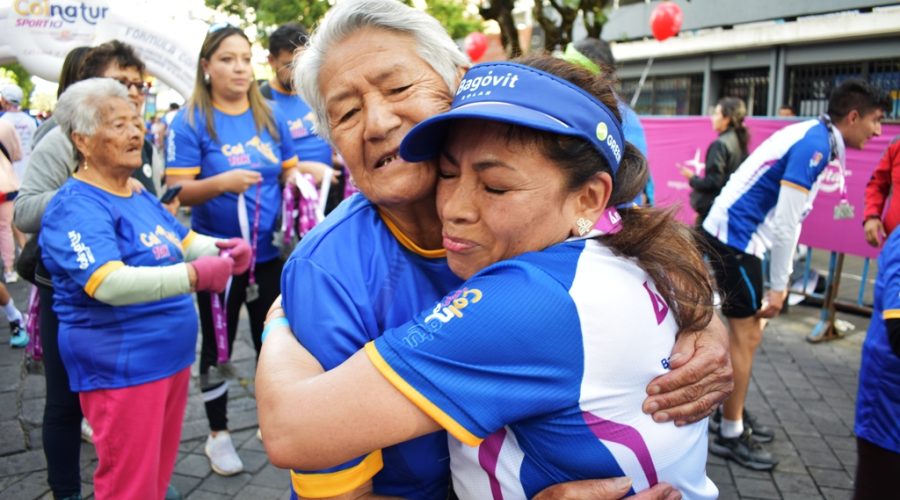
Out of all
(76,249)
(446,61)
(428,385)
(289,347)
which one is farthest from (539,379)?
(76,249)

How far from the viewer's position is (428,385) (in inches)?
46.1

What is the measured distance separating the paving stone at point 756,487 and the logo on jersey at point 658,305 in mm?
3179

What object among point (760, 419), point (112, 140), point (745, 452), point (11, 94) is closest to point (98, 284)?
point (112, 140)

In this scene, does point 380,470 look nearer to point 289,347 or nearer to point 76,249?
point 289,347

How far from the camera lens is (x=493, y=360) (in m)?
1.17

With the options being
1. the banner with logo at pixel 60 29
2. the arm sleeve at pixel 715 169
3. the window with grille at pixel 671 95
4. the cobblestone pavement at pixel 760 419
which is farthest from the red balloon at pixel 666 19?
the banner with logo at pixel 60 29

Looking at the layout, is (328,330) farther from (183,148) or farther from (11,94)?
(11,94)

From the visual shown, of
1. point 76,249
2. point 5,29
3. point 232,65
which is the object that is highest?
point 5,29

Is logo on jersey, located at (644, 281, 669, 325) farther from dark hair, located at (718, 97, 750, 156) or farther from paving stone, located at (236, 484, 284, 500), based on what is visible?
dark hair, located at (718, 97, 750, 156)

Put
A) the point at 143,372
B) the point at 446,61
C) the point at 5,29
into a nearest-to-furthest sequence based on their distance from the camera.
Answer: the point at 446,61, the point at 143,372, the point at 5,29

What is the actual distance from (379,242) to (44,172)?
245 centimetres

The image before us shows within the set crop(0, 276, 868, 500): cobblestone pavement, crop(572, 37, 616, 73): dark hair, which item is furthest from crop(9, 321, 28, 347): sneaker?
crop(572, 37, 616, 73): dark hair

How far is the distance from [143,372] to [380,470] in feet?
6.04

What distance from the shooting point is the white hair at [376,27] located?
155cm
